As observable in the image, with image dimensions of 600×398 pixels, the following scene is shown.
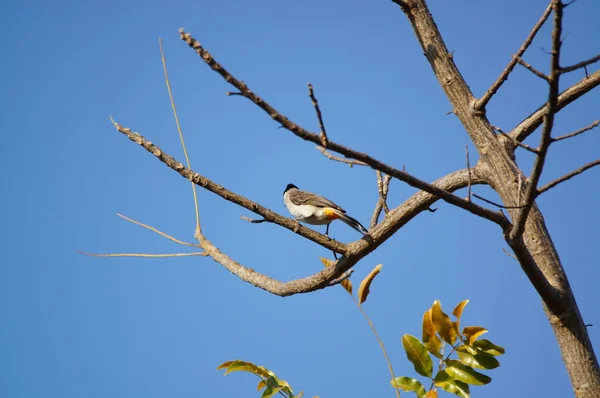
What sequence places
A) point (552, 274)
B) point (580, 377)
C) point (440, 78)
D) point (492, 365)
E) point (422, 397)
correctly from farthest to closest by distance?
point (440, 78)
point (552, 274)
point (580, 377)
point (492, 365)
point (422, 397)

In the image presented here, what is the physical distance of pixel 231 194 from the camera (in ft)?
12.1

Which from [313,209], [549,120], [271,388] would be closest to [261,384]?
[271,388]

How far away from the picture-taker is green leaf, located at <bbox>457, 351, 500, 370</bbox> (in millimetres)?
2805

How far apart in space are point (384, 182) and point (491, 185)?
0.84 meters

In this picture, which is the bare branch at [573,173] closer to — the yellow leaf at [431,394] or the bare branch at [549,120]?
the bare branch at [549,120]

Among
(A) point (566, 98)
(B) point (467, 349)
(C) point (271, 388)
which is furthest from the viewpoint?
(A) point (566, 98)

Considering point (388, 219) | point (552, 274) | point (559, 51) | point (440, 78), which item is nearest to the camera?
point (559, 51)

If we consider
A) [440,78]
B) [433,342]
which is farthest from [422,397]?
[440,78]

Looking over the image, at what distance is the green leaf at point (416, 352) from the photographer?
275 centimetres

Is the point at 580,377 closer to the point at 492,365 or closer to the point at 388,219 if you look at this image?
the point at 492,365

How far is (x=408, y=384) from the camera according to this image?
267cm

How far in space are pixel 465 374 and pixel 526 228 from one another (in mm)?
1354

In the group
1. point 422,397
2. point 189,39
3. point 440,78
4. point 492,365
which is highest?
point 440,78

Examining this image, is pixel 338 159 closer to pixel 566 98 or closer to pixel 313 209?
pixel 566 98
